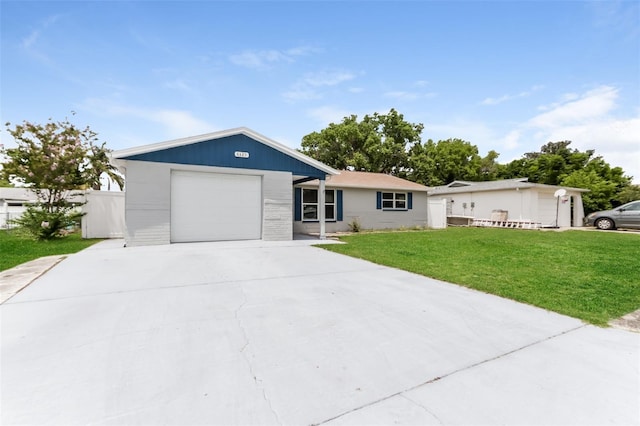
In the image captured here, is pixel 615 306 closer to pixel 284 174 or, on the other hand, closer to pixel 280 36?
pixel 284 174

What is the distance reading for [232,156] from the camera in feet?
33.5

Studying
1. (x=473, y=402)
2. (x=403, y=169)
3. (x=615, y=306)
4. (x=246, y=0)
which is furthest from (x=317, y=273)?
(x=403, y=169)

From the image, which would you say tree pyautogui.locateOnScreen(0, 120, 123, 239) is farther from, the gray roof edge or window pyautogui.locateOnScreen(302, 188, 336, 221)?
the gray roof edge

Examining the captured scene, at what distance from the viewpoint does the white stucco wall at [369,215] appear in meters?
15.3

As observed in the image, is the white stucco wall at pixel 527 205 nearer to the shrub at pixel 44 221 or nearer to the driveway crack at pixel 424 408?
the driveway crack at pixel 424 408

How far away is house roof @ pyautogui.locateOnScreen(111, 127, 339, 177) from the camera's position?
9148 mm

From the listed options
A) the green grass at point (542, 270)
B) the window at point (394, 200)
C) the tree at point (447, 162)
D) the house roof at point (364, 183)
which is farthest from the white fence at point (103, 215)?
the tree at point (447, 162)

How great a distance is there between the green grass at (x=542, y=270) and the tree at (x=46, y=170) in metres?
10.8

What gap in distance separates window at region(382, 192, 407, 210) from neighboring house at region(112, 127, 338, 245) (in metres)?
6.24

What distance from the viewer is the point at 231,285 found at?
4863 millimetres

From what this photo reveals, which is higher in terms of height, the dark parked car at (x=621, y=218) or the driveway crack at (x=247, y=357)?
the dark parked car at (x=621, y=218)

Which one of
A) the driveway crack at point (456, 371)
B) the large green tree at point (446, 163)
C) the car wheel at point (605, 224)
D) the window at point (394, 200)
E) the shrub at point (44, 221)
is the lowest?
the driveway crack at point (456, 371)

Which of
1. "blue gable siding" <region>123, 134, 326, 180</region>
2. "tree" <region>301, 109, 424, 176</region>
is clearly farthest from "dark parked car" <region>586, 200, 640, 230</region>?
"blue gable siding" <region>123, 134, 326, 180</region>

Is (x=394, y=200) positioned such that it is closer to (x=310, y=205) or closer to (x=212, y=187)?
(x=310, y=205)
